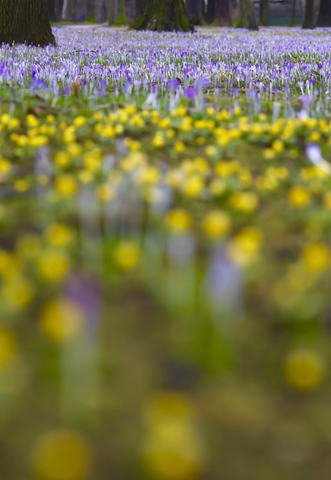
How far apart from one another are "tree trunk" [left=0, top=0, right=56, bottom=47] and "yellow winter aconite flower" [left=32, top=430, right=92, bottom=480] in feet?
39.3

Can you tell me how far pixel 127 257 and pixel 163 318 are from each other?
1.20 ft

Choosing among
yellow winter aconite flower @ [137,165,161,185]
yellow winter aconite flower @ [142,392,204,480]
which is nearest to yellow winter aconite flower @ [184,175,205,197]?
yellow winter aconite flower @ [137,165,161,185]

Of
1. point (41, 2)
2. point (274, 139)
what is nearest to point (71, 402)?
point (274, 139)

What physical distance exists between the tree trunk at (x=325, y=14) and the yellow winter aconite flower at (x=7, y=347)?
136ft

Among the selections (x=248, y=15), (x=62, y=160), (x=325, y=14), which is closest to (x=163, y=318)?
(x=62, y=160)

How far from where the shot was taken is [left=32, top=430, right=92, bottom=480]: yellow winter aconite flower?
109 centimetres

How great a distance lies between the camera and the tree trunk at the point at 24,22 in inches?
448

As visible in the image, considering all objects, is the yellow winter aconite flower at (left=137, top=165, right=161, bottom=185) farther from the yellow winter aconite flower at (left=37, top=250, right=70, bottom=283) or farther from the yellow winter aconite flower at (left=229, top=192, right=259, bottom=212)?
the yellow winter aconite flower at (left=37, top=250, right=70, bottom=283)

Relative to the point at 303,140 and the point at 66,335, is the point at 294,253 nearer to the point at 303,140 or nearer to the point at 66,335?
the point at 66,335

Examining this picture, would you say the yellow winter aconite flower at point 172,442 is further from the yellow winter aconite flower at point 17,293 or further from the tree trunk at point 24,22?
the tree trunk at point 24,22

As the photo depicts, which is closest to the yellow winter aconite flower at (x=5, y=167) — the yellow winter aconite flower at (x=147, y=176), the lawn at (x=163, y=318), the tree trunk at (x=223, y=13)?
the lawn at (x=163, y=318)

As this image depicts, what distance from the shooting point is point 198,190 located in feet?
8.76

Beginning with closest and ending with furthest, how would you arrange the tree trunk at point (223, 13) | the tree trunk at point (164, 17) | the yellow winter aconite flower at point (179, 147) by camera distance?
1. the yellow winter aconite flower at point (179, 147)
2. the tree trunk at point (164, 17)
3. the tree trunk at point (223, 13)

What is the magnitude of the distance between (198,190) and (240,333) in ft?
3.83
